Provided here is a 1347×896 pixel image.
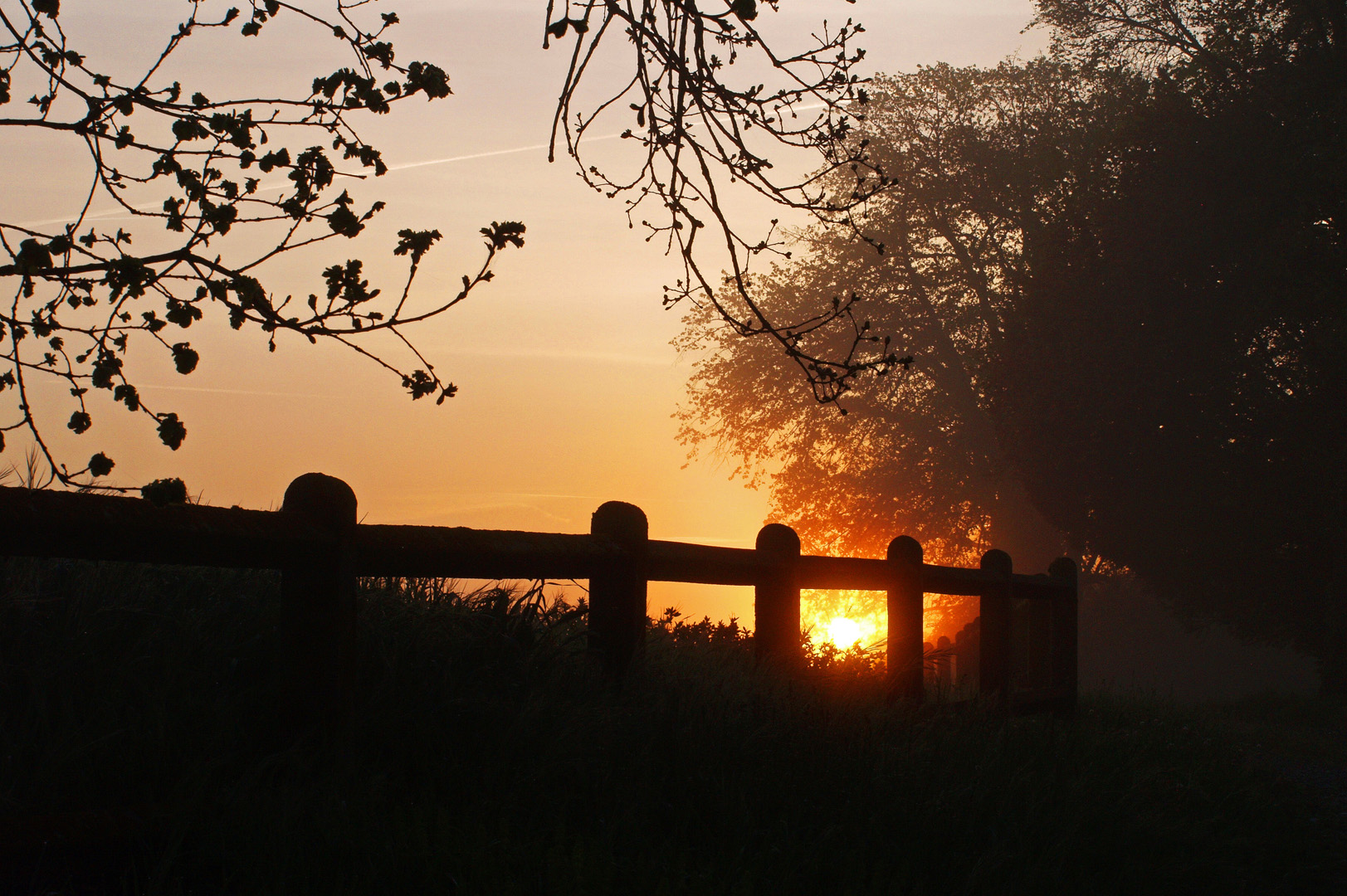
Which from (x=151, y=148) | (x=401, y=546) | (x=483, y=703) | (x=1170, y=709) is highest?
(x=151, y=148)

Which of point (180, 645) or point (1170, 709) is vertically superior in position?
point (180, 645)

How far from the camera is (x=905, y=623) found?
6949 mm

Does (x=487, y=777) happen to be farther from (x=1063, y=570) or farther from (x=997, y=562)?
(x=1063, y=570)

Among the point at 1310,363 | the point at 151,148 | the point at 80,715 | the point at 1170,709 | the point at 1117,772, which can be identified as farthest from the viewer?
the point at 1310,363

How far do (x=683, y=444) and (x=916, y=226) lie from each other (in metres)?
8.07

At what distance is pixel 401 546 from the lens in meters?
3.86

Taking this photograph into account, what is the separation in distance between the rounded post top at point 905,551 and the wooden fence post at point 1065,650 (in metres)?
3.16

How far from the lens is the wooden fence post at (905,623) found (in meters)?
6.67

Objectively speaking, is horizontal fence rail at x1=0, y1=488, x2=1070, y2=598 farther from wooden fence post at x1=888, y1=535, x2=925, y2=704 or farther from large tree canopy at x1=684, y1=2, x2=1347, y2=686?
large tree canopy at x1=684, y1=2, x2=1347, y2=686

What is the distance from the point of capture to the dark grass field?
9.93 feet

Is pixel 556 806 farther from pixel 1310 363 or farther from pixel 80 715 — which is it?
pixel 1310 363

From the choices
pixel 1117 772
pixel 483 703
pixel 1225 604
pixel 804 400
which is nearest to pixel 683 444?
pixel 804 400

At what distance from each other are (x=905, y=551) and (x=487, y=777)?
13.6 feet

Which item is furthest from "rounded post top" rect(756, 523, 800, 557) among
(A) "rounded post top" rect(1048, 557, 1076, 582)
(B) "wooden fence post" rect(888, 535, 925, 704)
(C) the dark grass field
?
(A) "rounded post top" rect(1048, 557, 1076, 582)
